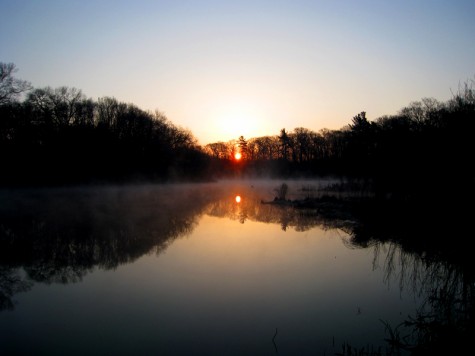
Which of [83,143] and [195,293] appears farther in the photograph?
[83,143]

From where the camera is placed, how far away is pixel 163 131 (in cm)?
5947

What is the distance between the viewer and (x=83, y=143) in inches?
1670

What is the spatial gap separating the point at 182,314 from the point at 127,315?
989 mm

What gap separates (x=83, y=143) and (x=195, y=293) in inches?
1623

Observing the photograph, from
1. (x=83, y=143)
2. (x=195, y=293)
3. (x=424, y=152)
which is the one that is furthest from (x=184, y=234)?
(x=83, y=143)

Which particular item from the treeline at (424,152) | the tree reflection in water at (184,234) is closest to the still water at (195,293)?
the tree reflection in water at (184,234)

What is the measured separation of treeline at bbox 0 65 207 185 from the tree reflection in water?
19.3 metres

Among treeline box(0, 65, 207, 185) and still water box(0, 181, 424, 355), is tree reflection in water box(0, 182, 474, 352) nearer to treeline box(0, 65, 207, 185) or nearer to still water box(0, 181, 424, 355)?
still water box(0, 181, 424, 355)

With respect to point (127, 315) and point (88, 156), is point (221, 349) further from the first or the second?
point (88, 156)

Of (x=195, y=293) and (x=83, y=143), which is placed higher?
(x=83, y=143)

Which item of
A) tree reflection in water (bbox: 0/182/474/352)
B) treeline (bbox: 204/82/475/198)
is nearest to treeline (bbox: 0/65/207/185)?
tree reflection in water (bbox: 0/182/474/352)

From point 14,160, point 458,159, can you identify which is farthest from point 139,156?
point 458,159

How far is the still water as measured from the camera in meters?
4.84

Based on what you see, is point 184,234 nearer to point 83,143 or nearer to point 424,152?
point 424,152
